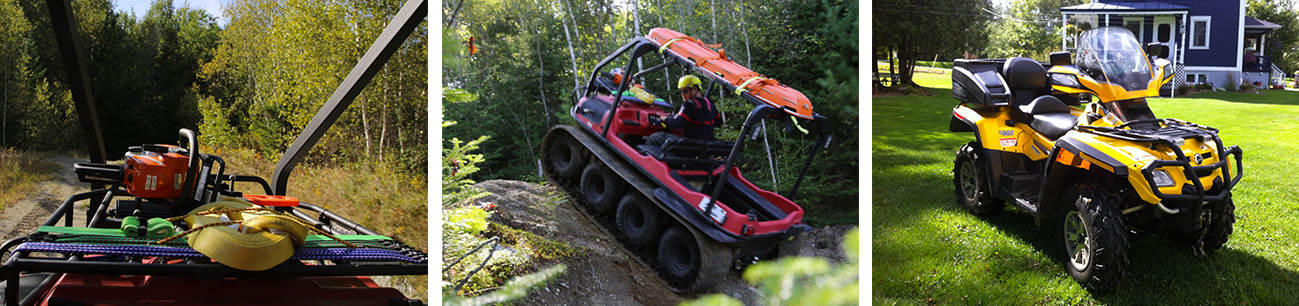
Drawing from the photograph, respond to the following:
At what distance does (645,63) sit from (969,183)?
6.74 ft

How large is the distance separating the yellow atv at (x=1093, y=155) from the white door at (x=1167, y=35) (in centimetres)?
7

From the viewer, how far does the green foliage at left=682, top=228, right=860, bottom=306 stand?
8.68 ft

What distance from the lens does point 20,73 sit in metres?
10.4

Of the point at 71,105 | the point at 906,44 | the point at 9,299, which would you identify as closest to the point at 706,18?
the point at 906,44

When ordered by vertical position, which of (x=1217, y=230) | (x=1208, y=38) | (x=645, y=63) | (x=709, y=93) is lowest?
(x=1217, y=230)

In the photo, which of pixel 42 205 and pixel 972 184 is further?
pixel 42 205

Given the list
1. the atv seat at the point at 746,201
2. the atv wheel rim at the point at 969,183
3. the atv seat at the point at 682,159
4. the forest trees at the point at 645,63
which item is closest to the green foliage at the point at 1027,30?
the atv wheel rim at the point at 969,183

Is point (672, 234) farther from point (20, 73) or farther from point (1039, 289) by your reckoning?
point (20, 73)

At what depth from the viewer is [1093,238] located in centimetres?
292

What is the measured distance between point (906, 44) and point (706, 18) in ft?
5.23

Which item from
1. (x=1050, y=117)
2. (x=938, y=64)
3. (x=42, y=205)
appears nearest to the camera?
(x=1050, y=117)

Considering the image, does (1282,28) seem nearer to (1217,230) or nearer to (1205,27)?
(1205,27)

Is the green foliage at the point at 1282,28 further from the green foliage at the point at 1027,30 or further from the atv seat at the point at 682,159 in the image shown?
the atv seat at the point at 682,159

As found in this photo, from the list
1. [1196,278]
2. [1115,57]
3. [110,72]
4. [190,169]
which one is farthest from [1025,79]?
[110,72]
